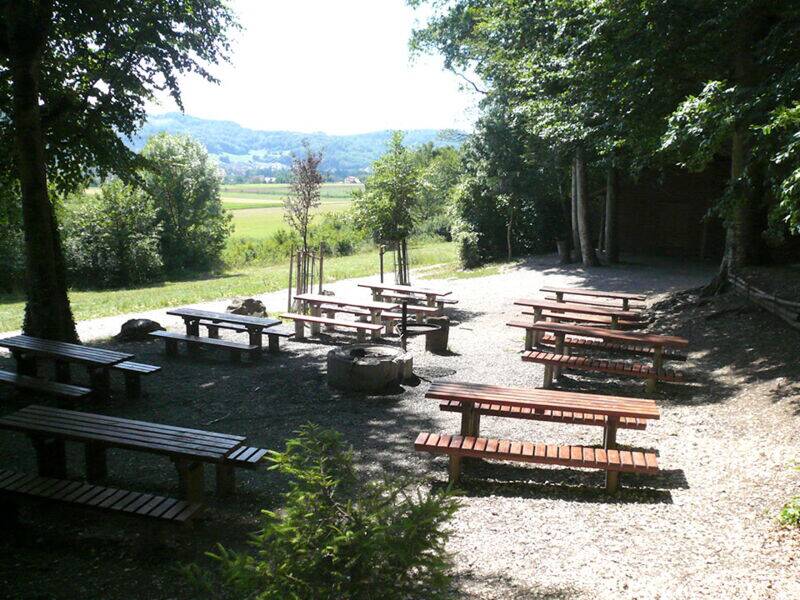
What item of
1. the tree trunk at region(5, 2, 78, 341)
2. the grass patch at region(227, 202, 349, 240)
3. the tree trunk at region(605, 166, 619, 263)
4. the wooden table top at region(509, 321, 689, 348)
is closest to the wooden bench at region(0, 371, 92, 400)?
the tree trunk at region(5, 2, 78, 341)

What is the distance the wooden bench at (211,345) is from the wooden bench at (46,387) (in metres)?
2.78

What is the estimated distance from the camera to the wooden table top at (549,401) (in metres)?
5.55

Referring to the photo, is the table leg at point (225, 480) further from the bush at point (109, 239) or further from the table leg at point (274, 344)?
the bush at point (109, 239)

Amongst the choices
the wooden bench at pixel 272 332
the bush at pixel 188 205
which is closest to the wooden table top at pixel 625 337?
the wooden bench at pixel 272 332

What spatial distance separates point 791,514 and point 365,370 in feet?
16.6

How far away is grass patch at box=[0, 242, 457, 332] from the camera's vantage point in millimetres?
17812

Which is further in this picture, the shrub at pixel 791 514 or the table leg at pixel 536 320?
the table leg at pixel 536 320

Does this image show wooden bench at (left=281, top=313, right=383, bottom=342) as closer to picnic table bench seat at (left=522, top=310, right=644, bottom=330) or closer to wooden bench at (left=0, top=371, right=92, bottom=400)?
picnic table bench seat at (left=522, top=310, right=644, bottom=330)

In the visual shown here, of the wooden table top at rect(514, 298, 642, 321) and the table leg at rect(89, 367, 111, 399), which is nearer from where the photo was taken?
the table leg at rect(89, 367, 111, 399)

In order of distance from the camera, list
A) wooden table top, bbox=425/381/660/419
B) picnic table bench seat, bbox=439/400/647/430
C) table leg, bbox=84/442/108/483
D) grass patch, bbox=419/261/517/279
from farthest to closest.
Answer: grass patch, bbox=419/261/517/279 < picnic table bench seat, bbox=439/400/647/430 < wooden table top, bbox=425/381/660/419 < table leg, bbox=84/442/108/483

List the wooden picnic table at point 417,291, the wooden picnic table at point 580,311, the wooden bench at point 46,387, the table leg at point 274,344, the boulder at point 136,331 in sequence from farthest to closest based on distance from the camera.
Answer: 1. the wooden picnic table at point 417,291
2. the boulder at point 136,331
3. the table leg at point 274,344
4. the wooden picnic table at point 580,311
5. the wooden bench at point 46,387

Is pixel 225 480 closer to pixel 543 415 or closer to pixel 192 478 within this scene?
pixel 192 478

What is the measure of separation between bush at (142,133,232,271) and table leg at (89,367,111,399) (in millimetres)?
24032

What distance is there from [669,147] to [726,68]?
2.71 m
